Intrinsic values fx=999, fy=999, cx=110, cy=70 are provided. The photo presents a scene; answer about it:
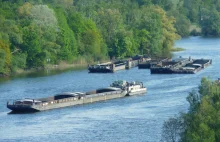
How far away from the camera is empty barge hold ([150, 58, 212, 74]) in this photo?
86438 millimetres

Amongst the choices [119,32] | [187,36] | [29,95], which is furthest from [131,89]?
[187,36]

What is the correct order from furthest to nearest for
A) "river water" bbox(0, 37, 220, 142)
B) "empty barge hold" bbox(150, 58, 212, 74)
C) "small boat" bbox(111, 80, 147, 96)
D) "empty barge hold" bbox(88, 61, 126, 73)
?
"empty barge hold" bbox(150, 58, 212, 74) < "empty barge hold" bbox(88, 61, 126, 73) < "small boat" bbox(111, 80, 147, 96) < "river water" bbox(0, 37, 220, 142)

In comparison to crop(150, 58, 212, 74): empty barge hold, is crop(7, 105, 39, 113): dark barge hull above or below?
below

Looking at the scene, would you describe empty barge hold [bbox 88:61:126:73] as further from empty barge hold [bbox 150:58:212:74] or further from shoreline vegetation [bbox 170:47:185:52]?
shoreline vegetation [bbox 170:47:185:52]

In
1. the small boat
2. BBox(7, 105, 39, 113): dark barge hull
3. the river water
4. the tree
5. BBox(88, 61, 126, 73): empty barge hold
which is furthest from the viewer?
BBox(88, 61, 126, 73): empty barge hold

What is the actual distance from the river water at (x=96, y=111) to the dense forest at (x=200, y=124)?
4.22 meters

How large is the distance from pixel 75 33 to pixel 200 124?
183 ft

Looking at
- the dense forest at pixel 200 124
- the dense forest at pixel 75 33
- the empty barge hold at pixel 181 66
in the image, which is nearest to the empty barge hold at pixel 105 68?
the empty barge hold at pixel 181 66

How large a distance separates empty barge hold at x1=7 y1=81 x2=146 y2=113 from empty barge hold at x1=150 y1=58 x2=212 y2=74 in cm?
1346

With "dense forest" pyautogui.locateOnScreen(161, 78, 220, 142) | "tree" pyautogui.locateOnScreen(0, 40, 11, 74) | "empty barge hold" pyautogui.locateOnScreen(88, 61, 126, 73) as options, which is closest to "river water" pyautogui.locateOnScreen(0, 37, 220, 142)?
"empty barge hold" pyautogui.locateOnScreen(88, 61, 126, 73)

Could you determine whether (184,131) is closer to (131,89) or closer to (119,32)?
(131,89)

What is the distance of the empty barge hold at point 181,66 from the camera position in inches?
3403

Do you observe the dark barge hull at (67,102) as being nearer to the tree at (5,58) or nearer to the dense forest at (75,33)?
the tree at (5,58)

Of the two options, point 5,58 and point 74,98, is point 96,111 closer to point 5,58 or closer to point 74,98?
point 74,98
